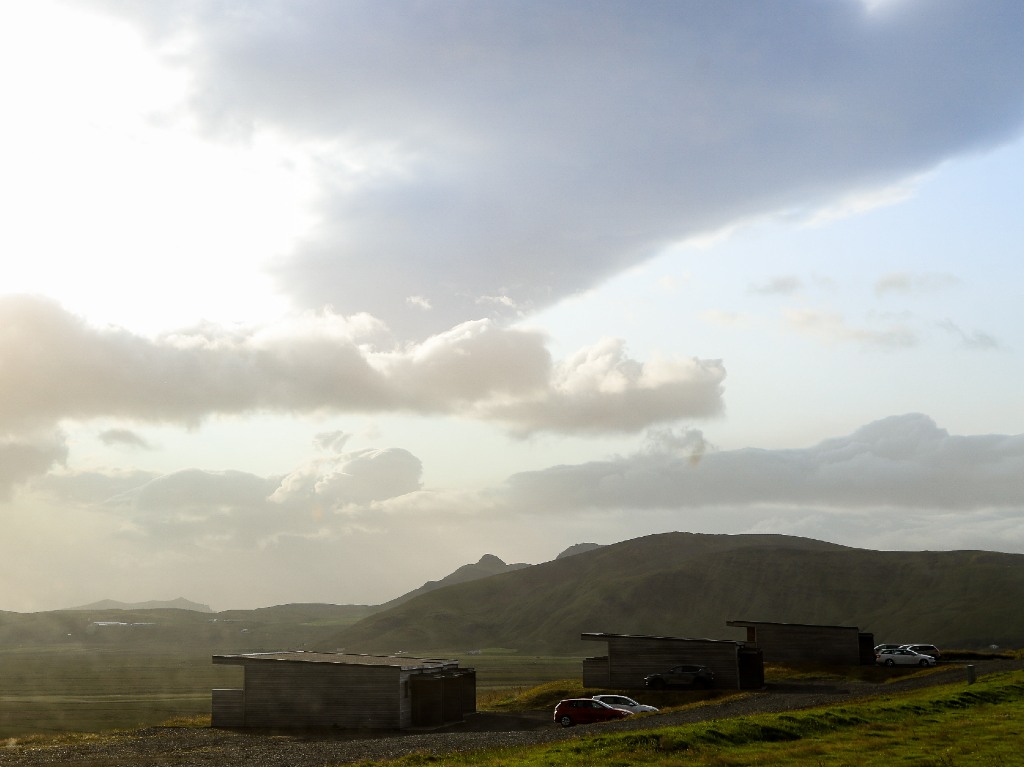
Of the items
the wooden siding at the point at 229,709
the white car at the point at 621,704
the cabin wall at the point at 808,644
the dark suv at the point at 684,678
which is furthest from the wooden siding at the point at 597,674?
the wooden siding at the point at 229,709

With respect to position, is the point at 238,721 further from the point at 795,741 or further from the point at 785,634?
the point at 785,634

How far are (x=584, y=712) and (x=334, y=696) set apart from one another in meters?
14.4

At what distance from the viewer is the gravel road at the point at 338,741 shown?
36.9 metres

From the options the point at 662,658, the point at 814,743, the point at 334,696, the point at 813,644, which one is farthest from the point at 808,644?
the point at 814,743

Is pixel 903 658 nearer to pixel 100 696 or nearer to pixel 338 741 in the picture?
→ pixel 338 741

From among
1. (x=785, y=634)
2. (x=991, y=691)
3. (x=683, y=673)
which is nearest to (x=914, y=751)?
(x=991, y=691)

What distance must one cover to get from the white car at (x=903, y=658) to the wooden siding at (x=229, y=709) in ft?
165

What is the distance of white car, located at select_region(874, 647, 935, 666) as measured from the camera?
75.2m

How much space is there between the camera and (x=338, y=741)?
46.0 meters

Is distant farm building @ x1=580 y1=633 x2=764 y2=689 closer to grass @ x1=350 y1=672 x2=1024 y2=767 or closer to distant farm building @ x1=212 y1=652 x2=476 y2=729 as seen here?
distant farm building @ x1=212 y1=652 x2=476 y2=729

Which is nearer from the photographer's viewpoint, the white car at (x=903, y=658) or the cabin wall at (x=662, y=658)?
the cabin wall at (x=662, y=658)

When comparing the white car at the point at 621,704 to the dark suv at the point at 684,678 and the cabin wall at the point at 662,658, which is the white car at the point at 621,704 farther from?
the cabin wall at the point at 662,658

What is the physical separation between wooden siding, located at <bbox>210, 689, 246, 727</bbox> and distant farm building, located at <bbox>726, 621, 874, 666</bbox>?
41.3 metres

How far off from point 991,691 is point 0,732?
71381 mm
